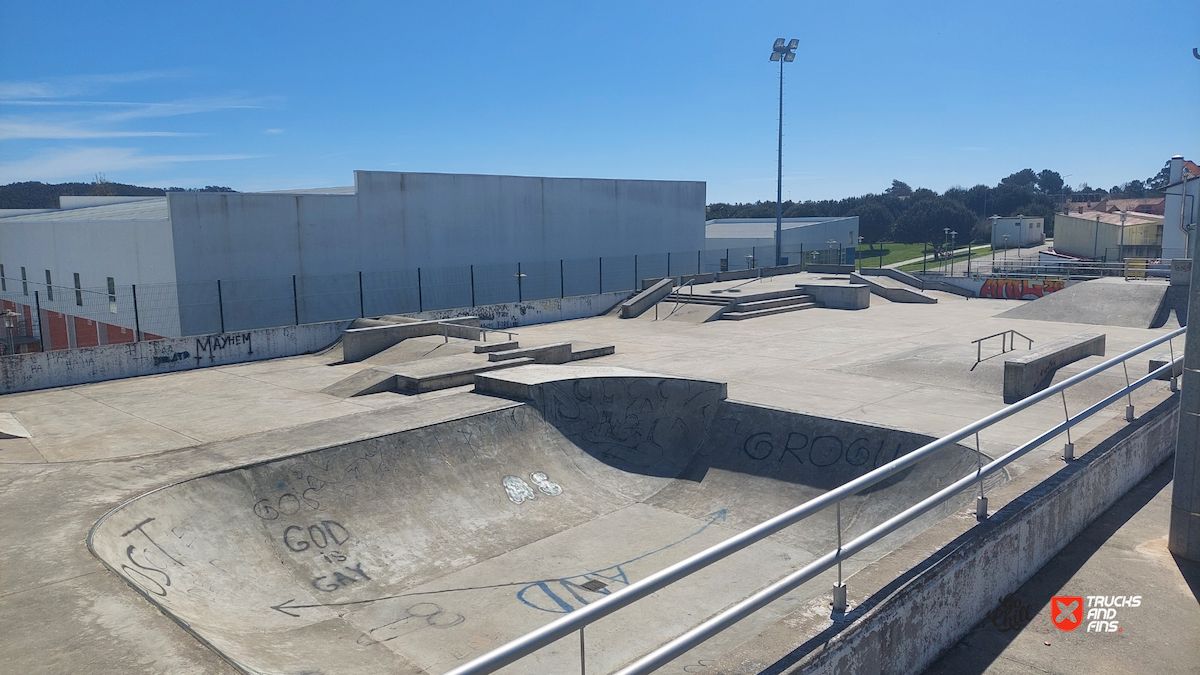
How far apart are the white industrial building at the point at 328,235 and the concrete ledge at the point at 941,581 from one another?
63.3 feet

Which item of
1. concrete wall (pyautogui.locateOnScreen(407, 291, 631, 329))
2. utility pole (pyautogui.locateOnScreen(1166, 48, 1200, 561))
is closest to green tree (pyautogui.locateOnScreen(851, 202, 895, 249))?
concrete wall (pyautogui.locateOnScreen(407, 291, 631, 329))

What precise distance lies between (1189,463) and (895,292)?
26.9 m

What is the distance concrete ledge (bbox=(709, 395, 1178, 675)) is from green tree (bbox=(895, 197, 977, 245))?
84.0 metres

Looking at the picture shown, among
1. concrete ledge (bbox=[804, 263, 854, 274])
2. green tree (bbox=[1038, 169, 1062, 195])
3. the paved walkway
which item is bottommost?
the paved walkway

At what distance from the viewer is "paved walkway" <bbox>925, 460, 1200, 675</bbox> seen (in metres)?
4.51

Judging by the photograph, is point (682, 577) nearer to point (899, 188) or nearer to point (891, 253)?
point (891, 253)

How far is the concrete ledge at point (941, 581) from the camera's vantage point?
383cm

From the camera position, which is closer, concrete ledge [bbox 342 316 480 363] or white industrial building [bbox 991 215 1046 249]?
concrete ledge [bbox 342 316 480 363]

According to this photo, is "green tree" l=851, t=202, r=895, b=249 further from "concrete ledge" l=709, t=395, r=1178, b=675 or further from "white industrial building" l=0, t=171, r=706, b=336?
"concrete ledge" l=709, t=395, r=1178, b=675

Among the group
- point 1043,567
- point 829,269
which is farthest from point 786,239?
point 1043,567

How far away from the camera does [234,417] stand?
13070 millimetres

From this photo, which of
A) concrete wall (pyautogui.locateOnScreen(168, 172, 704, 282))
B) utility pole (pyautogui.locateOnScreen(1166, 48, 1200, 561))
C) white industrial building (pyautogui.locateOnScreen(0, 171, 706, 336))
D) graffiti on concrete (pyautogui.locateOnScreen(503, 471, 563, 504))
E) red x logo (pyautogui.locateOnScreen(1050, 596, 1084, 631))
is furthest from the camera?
concrete wall (pyautogui.locateOnScreen(168, 172, 704, 282))

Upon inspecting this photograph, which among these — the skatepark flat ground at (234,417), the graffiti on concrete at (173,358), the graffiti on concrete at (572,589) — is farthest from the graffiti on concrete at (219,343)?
the graffiti on concrete at (572,589)

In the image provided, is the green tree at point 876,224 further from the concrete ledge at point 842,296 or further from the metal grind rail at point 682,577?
the metal grind rail at point 682,577
